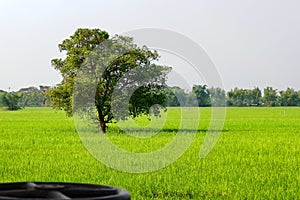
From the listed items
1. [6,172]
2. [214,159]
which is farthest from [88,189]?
[214,159]

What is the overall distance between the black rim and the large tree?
15.2m

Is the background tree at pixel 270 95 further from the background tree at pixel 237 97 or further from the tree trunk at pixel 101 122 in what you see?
the tree trunk at pixel 101 122

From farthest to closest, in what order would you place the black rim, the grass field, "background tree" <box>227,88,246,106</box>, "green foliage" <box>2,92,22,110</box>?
"background tree" <box>227,88,246,106</box>
"green foliage" <box>2,92,22,110</box>
the grass field
the black rim

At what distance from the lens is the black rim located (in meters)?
2.40

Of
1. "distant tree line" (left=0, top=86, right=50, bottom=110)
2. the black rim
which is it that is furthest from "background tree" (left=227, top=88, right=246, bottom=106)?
the black rim

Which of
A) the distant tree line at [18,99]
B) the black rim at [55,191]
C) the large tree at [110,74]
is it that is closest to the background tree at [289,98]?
the distant tree line at [18,99]

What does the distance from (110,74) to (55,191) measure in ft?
52.3

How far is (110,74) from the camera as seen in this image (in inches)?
720

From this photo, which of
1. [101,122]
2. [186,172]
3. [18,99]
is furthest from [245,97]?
[186,172]

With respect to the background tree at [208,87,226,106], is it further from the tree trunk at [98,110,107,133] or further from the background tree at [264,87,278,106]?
the background tree at [264,87,278,106]

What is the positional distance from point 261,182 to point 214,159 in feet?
9.51

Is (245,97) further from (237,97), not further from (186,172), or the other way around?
(186,172)

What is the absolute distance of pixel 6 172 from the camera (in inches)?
336

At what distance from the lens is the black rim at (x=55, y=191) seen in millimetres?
2396
